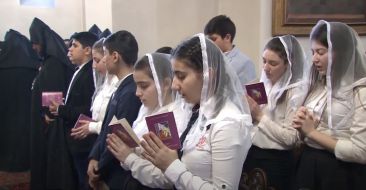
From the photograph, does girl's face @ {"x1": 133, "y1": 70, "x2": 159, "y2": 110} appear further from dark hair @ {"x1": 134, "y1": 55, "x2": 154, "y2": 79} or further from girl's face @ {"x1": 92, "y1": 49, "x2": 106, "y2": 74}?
Result: girl's face @ {"x1": 92, "y1": 49, "x2": 106, "y2": 74}

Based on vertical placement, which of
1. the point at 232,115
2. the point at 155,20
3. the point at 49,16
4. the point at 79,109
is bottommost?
the point at 79,109

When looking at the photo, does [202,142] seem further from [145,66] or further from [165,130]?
[145,66]

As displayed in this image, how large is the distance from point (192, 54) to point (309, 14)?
2.96 m

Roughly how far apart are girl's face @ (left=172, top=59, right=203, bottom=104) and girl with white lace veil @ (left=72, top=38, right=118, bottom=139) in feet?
4.30

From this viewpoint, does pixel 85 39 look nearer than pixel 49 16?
Yes

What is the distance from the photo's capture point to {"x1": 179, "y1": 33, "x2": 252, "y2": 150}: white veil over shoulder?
5.55 ft

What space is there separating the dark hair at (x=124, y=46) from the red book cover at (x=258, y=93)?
0.88 metres

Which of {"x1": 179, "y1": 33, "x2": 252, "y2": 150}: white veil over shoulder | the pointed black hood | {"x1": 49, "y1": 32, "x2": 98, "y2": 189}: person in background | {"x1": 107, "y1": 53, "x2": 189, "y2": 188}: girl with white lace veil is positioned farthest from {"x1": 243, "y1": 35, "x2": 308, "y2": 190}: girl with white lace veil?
the pointed black hood

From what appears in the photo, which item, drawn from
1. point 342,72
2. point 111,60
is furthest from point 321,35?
point 111,60

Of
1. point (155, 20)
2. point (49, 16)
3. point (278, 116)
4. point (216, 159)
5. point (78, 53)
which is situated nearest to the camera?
point (216, 159)

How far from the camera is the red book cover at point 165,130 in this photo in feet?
5.75

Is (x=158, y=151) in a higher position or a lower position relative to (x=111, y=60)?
lower

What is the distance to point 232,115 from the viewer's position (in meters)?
1.66

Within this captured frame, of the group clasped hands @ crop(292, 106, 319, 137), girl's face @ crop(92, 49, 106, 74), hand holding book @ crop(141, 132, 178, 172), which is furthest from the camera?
girl's face @ crop(92, 49, 106, 74)
